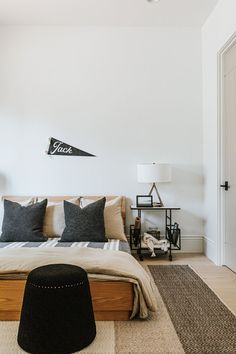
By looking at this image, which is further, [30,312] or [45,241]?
[45,241]

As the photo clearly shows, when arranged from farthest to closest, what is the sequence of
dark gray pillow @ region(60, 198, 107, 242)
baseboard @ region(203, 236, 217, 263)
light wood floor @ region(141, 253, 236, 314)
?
baseboard @ region(203, 236, 217, 263) → dark gray pillow @ region(60, 198, 107, 242) → light wood floor @ region(141, 253, 236, 314)

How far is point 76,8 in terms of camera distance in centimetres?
427

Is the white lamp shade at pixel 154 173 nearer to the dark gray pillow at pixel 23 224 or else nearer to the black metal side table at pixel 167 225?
the black metal side table at pixel 167 225

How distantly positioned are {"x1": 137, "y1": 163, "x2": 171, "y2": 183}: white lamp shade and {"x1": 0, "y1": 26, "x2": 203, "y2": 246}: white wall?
1.22 feet

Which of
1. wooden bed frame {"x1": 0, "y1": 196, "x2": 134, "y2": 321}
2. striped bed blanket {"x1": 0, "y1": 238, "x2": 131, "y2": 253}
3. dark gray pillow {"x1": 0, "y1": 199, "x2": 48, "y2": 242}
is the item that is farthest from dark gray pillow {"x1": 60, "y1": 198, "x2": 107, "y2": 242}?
wooden bed frame {"x1": 0, "y1": 196, "x2": 134, "y2": 321}

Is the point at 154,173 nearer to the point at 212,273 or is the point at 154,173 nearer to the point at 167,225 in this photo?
the point at 167,225

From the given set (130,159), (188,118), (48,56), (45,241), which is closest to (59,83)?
(48,56)

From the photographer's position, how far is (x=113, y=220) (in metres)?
4.15

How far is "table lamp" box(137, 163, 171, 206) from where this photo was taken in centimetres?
438

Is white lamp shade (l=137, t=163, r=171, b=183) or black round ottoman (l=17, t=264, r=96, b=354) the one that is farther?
white lamp shade (l=137, t=163, r=171, b=183)

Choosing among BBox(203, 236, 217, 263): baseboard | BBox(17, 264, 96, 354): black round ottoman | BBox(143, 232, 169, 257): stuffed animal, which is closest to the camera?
BBox(17, 264, 96, 354): black round ottoman

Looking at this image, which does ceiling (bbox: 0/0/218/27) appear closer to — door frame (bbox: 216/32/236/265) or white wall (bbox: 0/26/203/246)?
white wall (bbox: 0/26/203/246)

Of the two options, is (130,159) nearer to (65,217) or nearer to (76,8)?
(65,217)

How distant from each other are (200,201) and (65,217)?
80.4 inches
